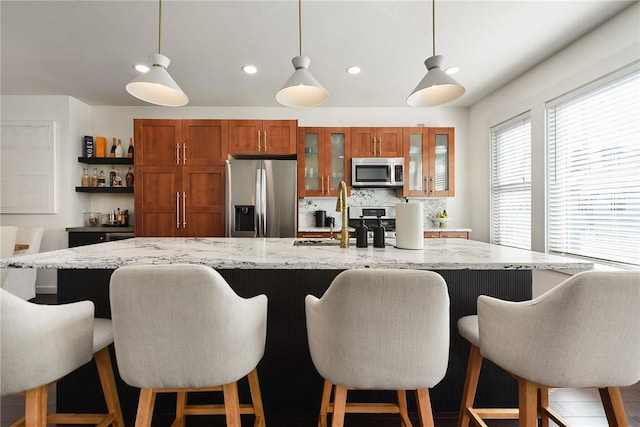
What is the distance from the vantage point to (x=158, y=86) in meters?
1.90

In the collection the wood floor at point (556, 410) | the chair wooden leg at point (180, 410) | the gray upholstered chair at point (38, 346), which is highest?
the gray upholstered chair at point (38, 346)

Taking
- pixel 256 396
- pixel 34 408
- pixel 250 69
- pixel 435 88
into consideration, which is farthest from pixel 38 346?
pixel 250 69

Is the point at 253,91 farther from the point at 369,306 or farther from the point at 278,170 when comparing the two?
the point at 369,306

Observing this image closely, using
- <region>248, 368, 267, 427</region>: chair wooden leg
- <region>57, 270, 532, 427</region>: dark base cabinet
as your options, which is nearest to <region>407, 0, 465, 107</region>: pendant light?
<region>57, 270, 532, 427</region>: dark base cabinet

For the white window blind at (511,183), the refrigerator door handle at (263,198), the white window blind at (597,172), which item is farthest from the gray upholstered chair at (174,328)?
the white window blind at (511,183)

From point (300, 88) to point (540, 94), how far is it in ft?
8.41

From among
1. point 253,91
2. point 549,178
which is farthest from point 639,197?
point 253,91

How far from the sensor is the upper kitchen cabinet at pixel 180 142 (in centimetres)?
377

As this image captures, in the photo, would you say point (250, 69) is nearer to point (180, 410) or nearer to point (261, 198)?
point (261, 198)

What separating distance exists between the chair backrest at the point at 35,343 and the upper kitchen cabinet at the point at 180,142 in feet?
9.74

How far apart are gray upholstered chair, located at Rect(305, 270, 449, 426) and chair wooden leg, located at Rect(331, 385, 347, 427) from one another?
3 cm

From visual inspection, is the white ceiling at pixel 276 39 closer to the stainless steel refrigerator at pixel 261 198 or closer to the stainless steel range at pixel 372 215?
the stainless steel refrigerator at pixel 261 198

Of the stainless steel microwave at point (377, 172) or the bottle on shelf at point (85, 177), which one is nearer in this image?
the stainless steel microwave at point (377, 172)

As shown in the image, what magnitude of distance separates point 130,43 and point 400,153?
305 centimetres
